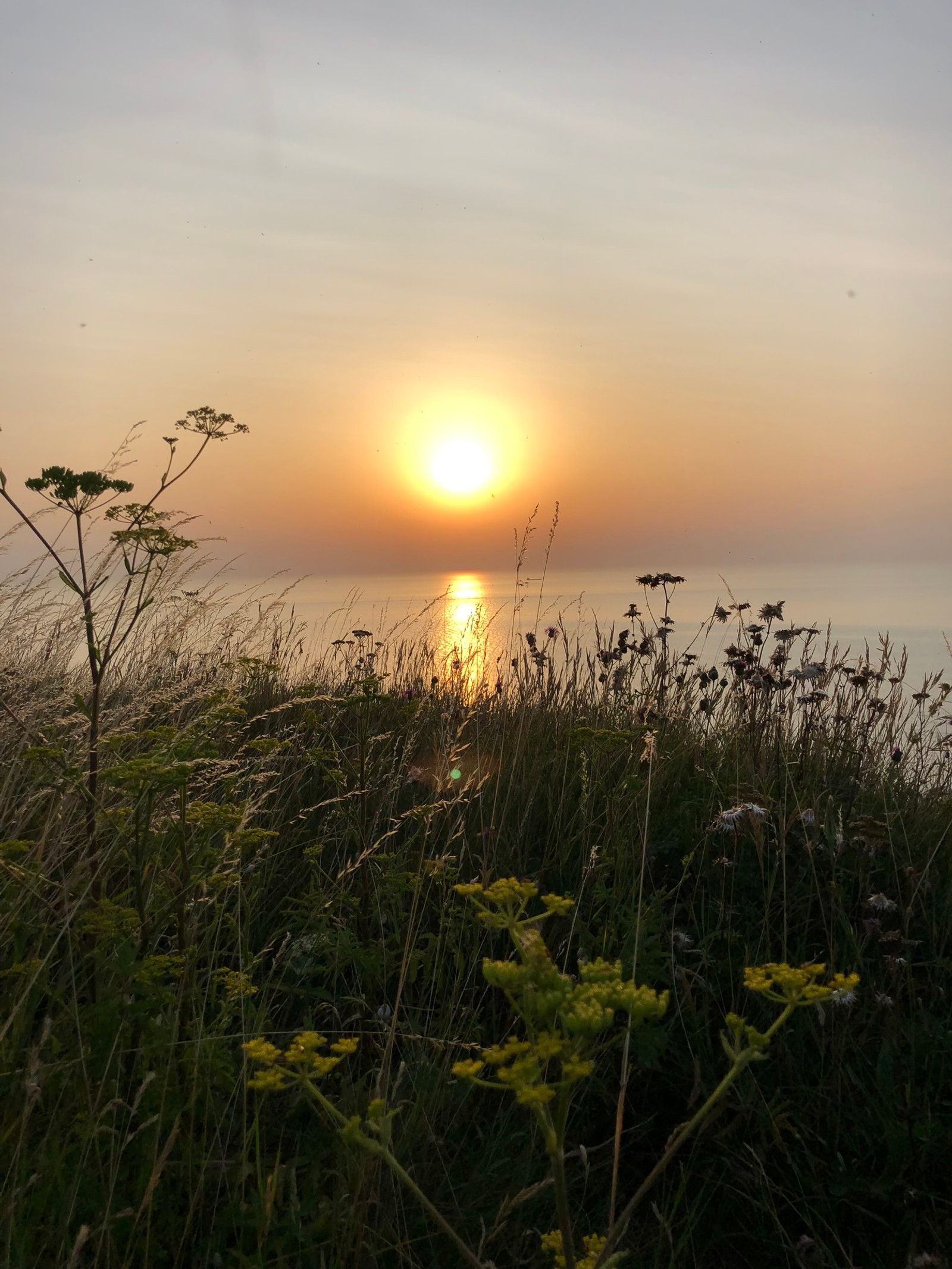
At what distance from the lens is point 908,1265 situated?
1.74m

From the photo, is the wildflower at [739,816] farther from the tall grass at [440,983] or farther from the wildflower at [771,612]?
the wildflower at [771,612]

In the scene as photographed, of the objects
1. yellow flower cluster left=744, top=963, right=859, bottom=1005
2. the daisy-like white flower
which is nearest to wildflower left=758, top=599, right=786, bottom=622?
the daisy-like white flower

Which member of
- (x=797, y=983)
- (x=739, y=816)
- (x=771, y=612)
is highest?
(x=771, y=612)

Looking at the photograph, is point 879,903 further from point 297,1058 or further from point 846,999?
point 297,1058

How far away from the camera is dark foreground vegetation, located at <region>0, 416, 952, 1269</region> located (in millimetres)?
1656

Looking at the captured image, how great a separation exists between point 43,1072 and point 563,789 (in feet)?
6.00

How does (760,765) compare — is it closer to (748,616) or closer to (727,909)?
(727,909)

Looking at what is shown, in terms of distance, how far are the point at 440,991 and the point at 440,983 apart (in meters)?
0.02

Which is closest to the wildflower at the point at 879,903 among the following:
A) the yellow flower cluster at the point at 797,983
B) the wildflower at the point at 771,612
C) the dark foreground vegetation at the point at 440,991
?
the dark foreground vegetation at the point at 440,991

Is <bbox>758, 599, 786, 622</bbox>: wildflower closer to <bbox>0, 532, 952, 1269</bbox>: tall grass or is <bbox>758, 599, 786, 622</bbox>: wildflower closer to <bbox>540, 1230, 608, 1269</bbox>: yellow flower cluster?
<bbox>0, 532, 952, 1269</bbox>: tall grass

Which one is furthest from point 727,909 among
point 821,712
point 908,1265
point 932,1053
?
point 821,712

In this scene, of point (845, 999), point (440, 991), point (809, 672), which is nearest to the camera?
point (845, 999)

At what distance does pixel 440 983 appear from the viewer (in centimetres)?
248

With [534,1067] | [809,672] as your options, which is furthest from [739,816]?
[534,1067]
